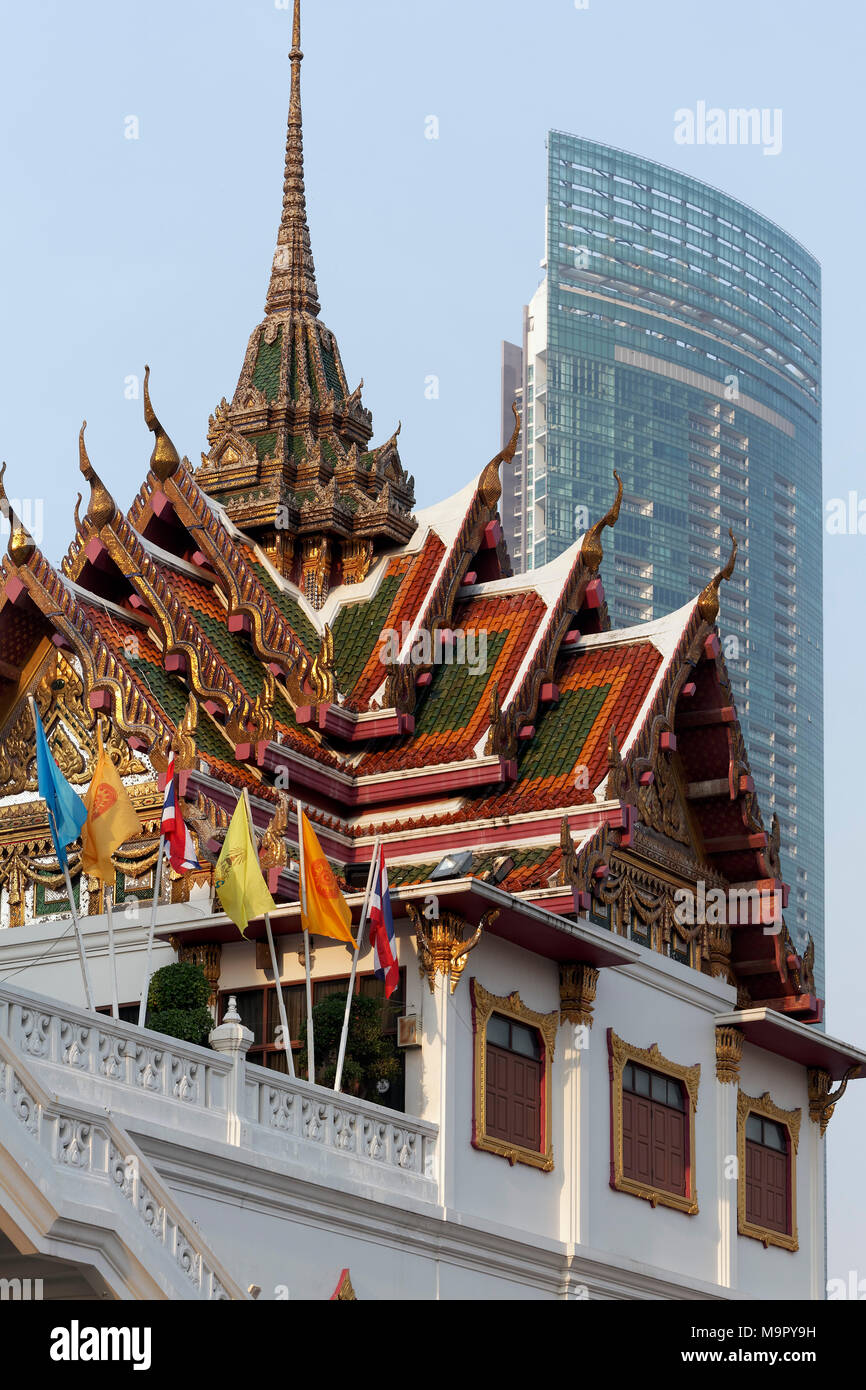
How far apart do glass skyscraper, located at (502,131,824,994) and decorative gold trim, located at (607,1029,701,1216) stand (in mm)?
91650

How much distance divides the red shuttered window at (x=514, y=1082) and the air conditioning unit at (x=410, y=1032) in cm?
96

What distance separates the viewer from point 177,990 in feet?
88.4

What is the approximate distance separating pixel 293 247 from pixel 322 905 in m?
13.8

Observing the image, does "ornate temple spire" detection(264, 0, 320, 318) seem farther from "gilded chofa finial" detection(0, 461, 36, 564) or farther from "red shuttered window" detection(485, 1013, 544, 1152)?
"red shuttered window" detection(485, 1013, 544, 1152)

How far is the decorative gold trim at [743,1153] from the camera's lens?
30797 mm

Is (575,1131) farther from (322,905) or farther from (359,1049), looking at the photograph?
(322,905)

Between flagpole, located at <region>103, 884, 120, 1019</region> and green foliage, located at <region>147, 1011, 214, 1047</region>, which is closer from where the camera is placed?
flagpole, located at <region>103, 884, 120, 1019</region>

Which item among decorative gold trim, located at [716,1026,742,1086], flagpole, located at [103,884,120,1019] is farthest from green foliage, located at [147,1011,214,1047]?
decorative gold trim, located at [716,1026,742,1086]

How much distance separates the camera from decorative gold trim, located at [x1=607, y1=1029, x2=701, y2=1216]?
2862 centimetres
